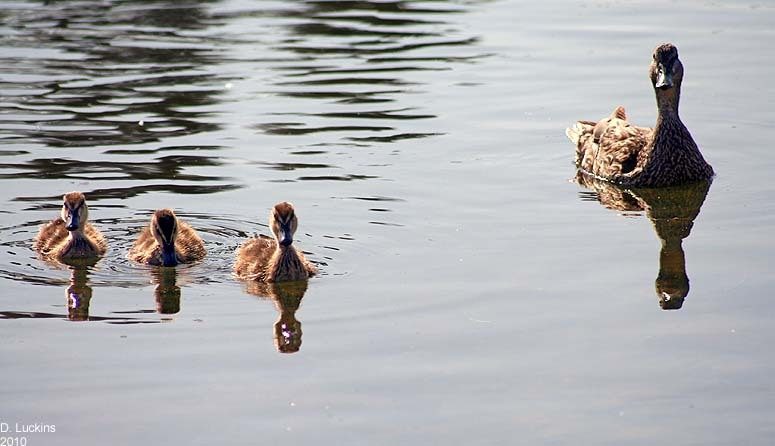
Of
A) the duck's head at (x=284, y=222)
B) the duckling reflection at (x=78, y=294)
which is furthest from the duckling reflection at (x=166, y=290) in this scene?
the duck's head at (x=284, y=222)

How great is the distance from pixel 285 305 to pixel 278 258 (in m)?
0.61

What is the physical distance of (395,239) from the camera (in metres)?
11.6

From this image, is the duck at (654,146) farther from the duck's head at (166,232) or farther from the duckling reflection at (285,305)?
the duck's head at (166,232)

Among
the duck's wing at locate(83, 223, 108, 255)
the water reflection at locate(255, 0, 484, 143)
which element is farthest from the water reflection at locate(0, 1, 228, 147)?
the duck's wing at locate(83, 223, 108, 255)

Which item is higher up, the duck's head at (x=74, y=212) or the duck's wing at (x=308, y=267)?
the duck's head at (x=74, y=212)

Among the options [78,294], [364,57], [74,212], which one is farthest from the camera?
[364,57]

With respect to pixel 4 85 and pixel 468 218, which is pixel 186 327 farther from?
pixel 4 85

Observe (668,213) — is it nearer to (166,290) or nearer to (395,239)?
(395,239)

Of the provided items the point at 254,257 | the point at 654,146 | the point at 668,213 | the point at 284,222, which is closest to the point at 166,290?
the point at 254,257

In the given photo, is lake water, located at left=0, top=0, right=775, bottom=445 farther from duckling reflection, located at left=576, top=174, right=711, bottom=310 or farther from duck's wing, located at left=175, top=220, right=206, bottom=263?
duck's wing, located at left=175, top=220, right=206, bottom=263

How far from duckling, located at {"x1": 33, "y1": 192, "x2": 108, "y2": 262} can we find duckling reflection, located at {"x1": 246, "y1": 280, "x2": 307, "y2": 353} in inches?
59.2

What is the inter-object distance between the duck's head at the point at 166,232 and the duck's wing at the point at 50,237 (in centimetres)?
92

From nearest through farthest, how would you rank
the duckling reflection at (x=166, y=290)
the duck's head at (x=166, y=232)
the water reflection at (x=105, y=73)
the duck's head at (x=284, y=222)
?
the duckling reflection at (x=166, y=290), the duck's head at (x=284, y=222), the duck's head at (x=166, y=232), the water reflection at (x=105, y=73)

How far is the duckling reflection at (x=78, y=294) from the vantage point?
32.8 feet
